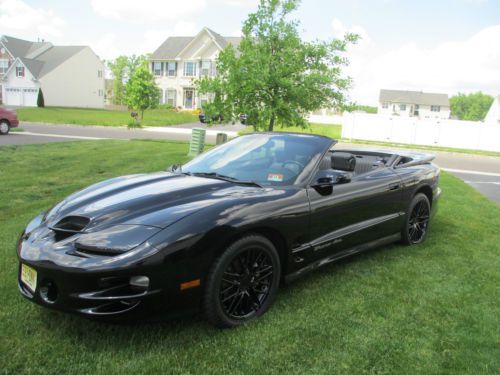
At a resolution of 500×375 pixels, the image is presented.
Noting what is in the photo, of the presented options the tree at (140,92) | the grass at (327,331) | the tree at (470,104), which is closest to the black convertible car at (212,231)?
the grass at (327,331)

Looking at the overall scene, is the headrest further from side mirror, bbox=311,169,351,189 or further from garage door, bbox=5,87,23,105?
garage door, bbox=5,87,23,105

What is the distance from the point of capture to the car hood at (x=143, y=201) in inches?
118

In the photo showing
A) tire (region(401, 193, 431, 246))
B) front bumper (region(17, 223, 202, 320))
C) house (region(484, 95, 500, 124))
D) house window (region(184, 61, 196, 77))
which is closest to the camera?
front bumper (region(17, 223, 202, 320))

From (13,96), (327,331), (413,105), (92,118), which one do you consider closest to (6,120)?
(92,118)

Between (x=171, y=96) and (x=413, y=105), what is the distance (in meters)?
58.5

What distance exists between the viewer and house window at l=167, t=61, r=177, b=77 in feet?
163

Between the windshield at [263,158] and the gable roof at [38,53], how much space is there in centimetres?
5424

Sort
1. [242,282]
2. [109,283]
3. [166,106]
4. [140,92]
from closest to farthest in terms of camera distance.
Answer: [109,283] < [242,282] < [140,92] < [166,106]

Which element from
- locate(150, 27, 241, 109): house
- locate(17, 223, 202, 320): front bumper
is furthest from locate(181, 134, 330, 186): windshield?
locate(150, 27, 241, 109): house

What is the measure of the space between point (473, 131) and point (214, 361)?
90.1ft

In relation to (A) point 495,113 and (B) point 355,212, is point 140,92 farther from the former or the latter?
(A) point 495,113

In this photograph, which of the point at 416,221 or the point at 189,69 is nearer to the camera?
the point at 416,221

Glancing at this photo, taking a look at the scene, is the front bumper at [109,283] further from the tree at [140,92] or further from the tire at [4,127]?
the tree at [140,92]

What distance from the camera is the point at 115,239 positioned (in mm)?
2768
